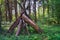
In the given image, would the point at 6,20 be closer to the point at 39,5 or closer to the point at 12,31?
the point at 12,31

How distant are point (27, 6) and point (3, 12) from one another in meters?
0.89

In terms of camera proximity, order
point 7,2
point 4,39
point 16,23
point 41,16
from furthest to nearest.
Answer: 1. point 41,16
2. point 7,2
3. point 16,23
4. point 4,39

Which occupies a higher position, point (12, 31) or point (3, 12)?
point (3, 12)

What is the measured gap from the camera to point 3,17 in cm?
747

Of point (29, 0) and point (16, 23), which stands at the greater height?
point (29, 0)

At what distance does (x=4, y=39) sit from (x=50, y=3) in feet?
7.91

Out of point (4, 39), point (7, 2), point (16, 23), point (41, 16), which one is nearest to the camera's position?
point (4, 39)

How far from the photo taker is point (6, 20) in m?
7.50

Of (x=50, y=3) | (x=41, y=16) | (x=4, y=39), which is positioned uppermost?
(x=50, y=3)

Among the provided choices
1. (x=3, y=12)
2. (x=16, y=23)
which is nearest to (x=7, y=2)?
(x=3, y=12)

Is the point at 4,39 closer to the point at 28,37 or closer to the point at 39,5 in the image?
the point at 28,37

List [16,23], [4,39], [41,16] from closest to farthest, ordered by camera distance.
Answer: [4,39], [16,23], [41,16]

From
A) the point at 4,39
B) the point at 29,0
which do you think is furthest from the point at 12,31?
the point at 29,0

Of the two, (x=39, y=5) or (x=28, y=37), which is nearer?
(x=28, y=37)
